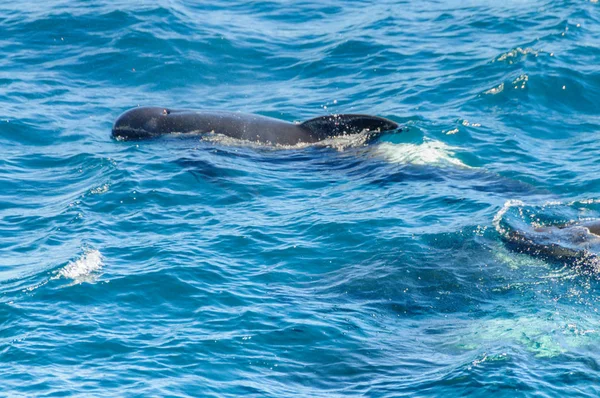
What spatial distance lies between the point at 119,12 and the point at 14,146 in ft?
28.1

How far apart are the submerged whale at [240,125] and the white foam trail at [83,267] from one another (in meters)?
5.46

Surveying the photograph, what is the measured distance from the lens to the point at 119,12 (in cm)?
2583

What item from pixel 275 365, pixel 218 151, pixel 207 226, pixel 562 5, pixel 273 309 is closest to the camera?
pixel 275 365

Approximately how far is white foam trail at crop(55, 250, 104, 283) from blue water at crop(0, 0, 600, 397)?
42 millimetres

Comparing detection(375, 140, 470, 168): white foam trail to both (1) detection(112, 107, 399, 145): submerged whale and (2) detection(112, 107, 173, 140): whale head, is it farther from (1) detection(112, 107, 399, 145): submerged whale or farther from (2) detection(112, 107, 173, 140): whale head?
(2) detection(112, 107, 173, 140): whale head

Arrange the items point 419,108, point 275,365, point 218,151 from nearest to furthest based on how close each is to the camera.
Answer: point 275,365 < point 218,151 < point 419,108

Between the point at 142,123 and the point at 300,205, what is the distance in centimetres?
480

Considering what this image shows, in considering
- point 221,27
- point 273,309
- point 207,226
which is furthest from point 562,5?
point 273,309

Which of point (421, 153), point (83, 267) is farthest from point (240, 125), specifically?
point (83, 267)

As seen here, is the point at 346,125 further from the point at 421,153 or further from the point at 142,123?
the point at 142,123

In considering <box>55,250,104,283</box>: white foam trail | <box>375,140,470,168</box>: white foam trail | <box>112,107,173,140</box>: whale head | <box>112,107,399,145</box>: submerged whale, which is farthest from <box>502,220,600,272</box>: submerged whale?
<box>112,107,173,140</box>: whale head

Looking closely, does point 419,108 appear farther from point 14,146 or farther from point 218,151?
point 14,146

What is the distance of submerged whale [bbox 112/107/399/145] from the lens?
17.5 m

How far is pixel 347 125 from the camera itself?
17.5 meters
